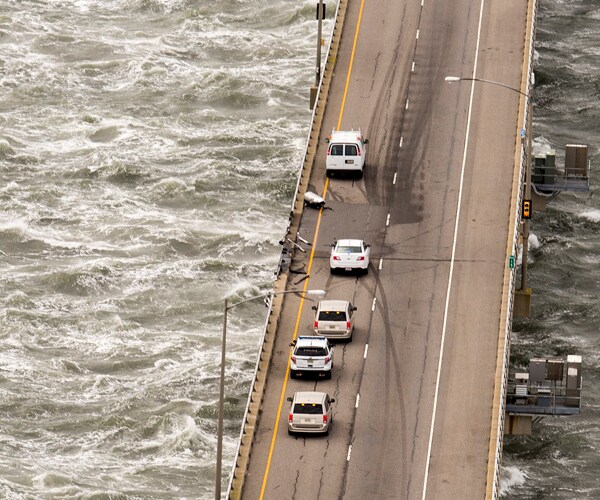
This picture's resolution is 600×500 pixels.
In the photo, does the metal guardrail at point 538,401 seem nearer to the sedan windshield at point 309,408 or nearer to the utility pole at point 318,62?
the sedan windshield at point 309,408

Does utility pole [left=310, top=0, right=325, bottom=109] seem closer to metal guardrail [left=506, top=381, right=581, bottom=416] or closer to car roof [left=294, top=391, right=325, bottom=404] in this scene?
metal guardrail [left=506, top=381, right=581, bottom=416]

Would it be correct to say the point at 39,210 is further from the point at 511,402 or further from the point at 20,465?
the point at 511,402

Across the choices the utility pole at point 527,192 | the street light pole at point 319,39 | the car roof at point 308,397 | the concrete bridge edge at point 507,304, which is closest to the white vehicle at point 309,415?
the car roof at point 308,397

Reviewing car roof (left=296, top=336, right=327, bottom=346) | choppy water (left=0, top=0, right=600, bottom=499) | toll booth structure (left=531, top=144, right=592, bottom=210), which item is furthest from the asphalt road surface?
choppy water (left=0, top=0, right=600, bottom=499)

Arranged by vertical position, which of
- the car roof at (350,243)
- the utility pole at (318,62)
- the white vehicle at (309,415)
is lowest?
the white vehicle at (309,415)

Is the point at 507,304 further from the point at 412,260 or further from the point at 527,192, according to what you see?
the point at 527,192

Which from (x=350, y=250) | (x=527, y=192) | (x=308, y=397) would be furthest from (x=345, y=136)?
(x=308, y=397)

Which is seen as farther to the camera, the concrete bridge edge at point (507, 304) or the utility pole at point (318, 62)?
the utility pole at point (318, 62)
